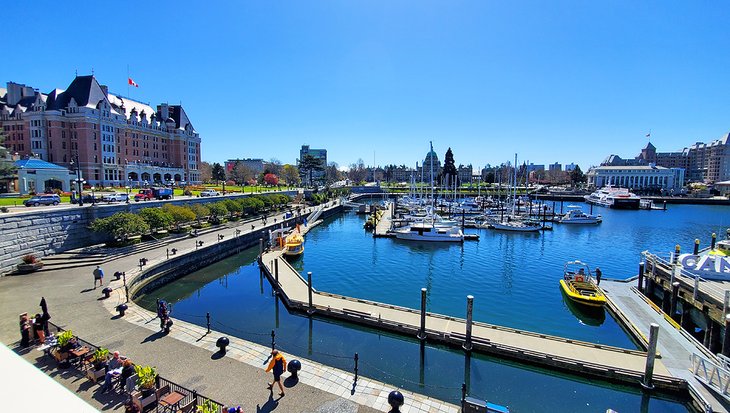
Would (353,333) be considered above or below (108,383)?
below

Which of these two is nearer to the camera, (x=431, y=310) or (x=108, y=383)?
(x=108, y=383)

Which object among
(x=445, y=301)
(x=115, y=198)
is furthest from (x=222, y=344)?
(x=115, y=198)

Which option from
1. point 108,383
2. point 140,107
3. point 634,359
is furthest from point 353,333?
point 140,107

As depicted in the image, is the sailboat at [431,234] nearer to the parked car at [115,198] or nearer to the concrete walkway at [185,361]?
the concrete walkway at [185,361]

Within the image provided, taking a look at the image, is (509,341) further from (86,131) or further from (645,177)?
(645,177)

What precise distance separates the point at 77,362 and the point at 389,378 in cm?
1302

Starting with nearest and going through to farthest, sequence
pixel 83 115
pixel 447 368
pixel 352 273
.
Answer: pixel 447 368 < pixel 352 273 < pixel 83 115

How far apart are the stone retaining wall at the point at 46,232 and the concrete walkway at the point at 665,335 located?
4319cm

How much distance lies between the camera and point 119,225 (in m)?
33.4

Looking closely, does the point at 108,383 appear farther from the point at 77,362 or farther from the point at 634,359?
the point at 634,359

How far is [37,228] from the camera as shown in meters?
29.8

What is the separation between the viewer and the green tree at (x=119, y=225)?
32.7 meters

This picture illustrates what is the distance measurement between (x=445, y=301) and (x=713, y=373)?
15.3 meters

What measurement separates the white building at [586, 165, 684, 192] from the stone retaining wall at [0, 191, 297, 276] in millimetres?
193890
